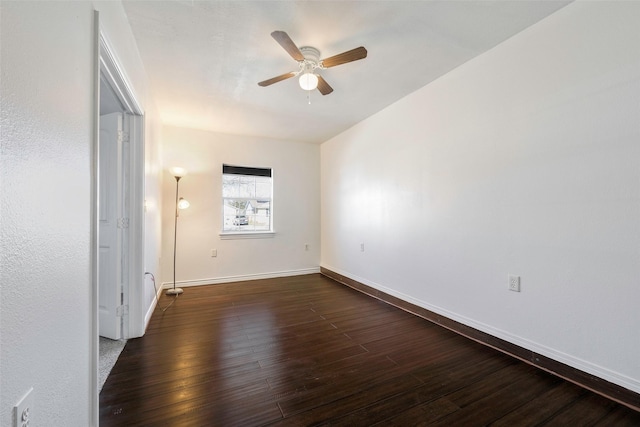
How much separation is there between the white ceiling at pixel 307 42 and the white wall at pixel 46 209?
0.93 m

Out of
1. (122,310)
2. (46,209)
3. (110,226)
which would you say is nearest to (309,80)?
(46,209)

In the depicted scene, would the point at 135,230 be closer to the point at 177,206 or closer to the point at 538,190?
the point at 177,206

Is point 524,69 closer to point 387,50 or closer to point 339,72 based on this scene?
point 387,50

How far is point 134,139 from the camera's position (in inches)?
95.0

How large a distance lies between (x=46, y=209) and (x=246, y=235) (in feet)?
12.3

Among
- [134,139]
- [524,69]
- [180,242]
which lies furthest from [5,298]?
[180,242]

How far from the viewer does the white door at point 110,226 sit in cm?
235

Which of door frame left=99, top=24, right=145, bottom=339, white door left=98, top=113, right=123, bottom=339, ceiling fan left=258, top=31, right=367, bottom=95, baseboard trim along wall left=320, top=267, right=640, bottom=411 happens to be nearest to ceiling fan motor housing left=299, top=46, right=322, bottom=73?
ceiling fan left=258, top=31, right=367, bottom=95

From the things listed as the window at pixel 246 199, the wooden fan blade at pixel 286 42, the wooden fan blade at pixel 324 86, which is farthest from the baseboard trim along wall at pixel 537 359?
the wooden fan blade at pixel 286 42

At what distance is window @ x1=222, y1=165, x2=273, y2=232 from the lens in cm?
462

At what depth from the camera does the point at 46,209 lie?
3.00 ft

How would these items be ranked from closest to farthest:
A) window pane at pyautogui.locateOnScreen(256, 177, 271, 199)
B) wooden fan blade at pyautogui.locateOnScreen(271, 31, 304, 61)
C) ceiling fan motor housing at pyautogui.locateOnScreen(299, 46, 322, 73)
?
wooden fan blade at pyautogui.locateOnScreen(271, 31, 304, 61)
ceiling fan motor housing at pyautogui.locateOnScreen(299, 46, 322, 73)
window pane at pyautogui.locateOnScreen(256, 177, 271, 199)

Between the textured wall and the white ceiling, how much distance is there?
939 millimetres

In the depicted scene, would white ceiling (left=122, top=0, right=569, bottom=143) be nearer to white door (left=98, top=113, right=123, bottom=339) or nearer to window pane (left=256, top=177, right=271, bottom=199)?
white door (left=98, top=113, right=123, bottom=339)
